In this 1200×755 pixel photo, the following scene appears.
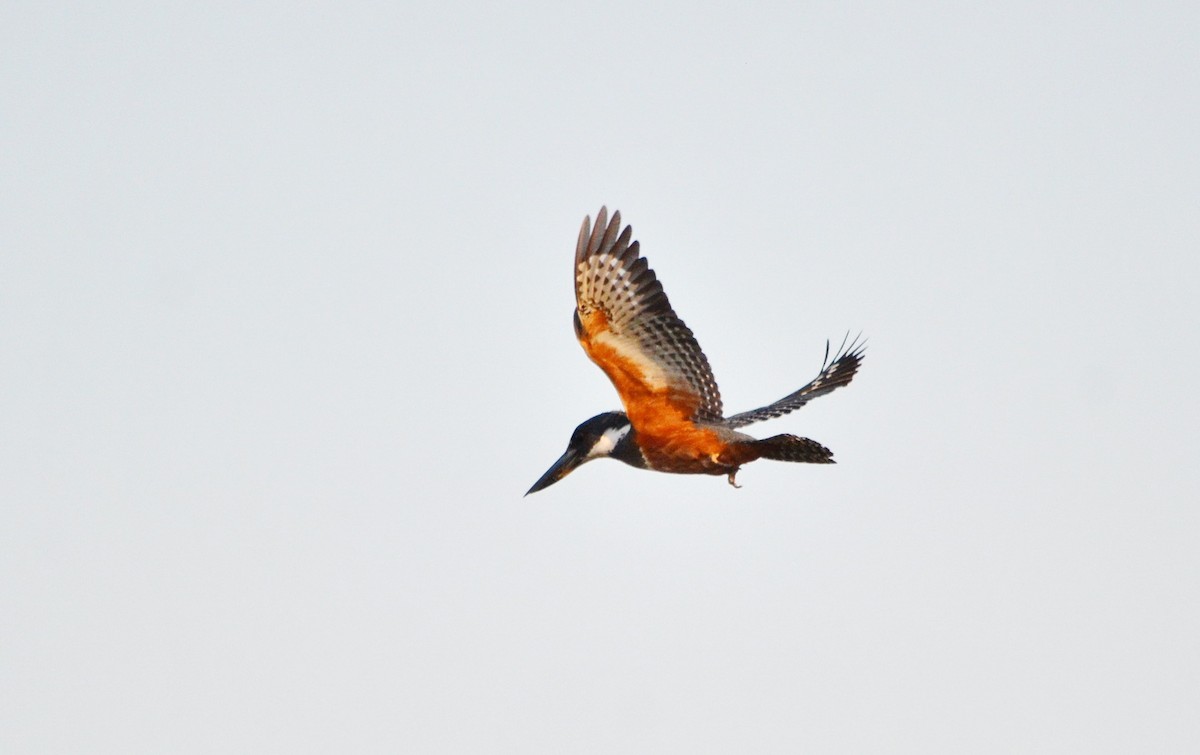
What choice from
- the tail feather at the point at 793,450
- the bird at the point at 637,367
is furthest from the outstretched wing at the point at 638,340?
the tail feather at the point at 793,450

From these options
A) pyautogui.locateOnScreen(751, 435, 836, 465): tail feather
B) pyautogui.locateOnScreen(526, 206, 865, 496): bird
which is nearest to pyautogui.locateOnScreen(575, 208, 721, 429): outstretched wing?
pyautogui.locateOnScreen(526, 206, 865, 496): bird

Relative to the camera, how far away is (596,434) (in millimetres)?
15477

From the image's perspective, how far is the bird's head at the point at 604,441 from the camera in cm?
1544

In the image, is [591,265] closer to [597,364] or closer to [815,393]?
[597,364]

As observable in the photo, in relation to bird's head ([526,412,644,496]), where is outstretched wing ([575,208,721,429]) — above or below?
above

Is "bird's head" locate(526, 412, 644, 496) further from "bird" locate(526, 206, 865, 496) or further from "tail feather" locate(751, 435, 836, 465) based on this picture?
"tail feather" locate(751, 435, 836, 465)

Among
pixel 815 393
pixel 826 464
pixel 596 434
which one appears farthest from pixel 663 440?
pixel 815 393

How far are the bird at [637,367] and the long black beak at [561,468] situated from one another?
10 mm

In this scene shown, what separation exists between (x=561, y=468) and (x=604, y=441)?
58cm

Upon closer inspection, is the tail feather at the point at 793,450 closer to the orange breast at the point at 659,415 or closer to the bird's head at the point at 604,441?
the orange breast at the point at 659,415

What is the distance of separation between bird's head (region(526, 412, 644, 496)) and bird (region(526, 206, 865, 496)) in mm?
10

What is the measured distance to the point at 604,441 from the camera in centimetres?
1549

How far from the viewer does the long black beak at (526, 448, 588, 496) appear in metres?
15.7

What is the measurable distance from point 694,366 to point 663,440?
85cm
